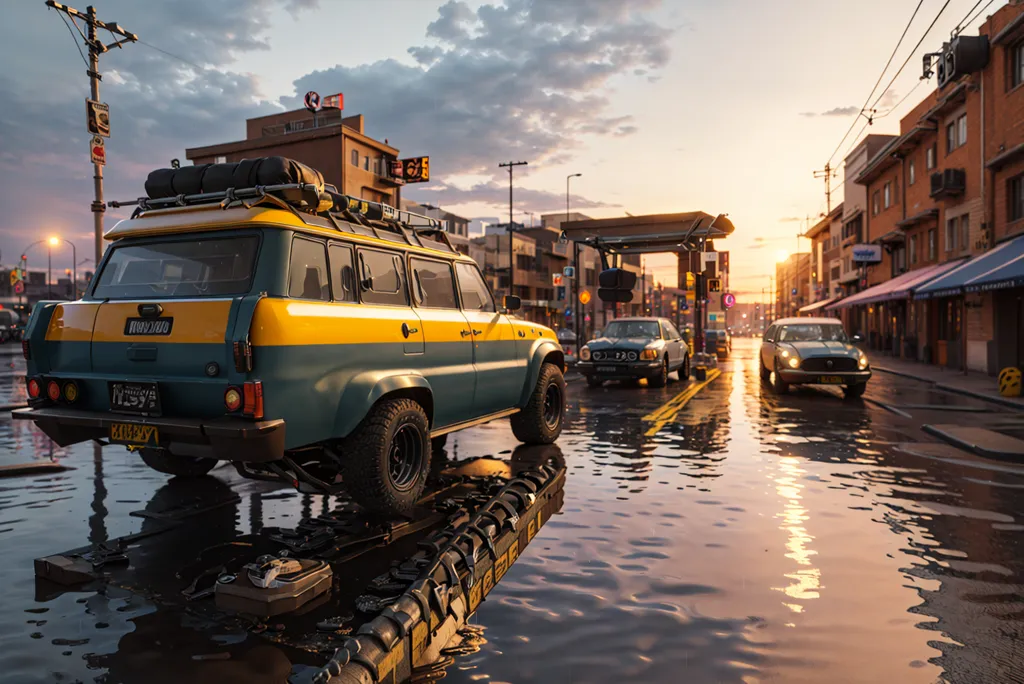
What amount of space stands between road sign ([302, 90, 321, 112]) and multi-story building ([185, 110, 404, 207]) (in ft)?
4.67

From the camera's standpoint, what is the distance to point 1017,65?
21953 mm

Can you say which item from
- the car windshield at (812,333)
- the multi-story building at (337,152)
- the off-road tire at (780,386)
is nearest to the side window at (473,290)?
the off-road tire at (780,386)

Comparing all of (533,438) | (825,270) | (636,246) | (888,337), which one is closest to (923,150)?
(888,337)

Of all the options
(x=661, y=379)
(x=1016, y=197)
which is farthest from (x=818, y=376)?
(x=1016, y=197)

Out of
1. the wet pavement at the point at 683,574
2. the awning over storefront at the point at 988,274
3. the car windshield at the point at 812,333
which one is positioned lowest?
the wet pavement at the point at 683,574

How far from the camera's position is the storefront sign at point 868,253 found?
41.1 meters

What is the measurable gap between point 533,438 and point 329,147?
4844cm

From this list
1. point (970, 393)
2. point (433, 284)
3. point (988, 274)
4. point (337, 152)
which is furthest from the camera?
point (337, 152)

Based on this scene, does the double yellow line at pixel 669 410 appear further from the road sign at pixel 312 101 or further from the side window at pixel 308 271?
the road sign at pixel 312 101

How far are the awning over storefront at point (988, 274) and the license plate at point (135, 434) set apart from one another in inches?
738

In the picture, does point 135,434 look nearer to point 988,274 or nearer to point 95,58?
point 95,58

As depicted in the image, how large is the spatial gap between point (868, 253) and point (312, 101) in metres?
39.2

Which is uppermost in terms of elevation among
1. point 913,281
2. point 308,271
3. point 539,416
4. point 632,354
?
point 913,281

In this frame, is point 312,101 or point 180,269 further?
point 312,101
